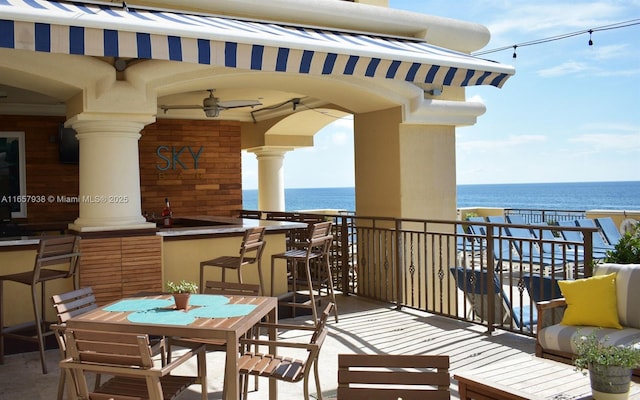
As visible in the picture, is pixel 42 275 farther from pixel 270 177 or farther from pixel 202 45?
pixel 270 177

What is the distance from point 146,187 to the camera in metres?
11.9

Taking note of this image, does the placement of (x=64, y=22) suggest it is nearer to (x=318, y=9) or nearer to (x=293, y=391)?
(x=293, y=391)

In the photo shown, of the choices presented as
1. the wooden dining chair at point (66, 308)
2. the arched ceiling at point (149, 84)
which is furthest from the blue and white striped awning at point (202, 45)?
the wooden dining chair at point (66, 308)

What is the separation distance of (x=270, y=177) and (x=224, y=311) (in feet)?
33.9

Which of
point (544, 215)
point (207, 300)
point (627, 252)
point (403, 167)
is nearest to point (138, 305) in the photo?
point (207, 300)

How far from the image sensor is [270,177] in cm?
1420

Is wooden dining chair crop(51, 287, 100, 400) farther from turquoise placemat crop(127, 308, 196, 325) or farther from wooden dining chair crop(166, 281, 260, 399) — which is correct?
wooden dining chair crop(166, 281, 260, 399)

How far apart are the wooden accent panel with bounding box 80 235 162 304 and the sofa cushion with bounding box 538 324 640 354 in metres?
3.91

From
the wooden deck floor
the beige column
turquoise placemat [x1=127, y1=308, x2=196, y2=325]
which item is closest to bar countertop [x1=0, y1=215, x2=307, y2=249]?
the wooden deck floor

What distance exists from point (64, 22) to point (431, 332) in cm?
445

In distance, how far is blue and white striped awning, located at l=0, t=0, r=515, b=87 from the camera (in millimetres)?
4211

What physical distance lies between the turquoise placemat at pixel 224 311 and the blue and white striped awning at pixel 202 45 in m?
1.82

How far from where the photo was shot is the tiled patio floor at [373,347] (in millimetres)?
4836

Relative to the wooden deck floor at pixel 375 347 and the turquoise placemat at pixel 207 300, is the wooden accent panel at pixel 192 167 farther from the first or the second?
the turquoise placemat at pixel 207 300
